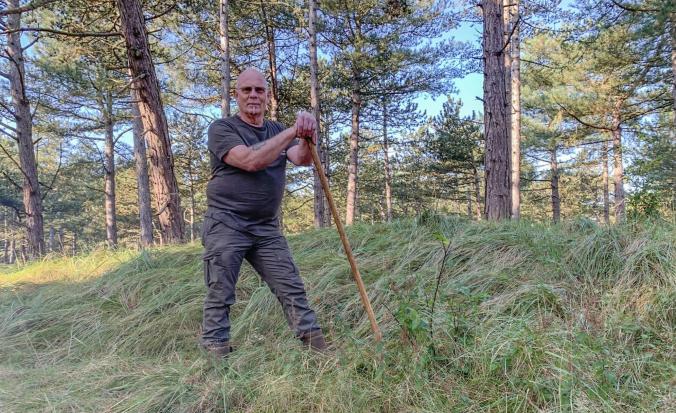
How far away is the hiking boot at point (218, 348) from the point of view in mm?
2162

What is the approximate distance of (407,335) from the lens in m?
1.88

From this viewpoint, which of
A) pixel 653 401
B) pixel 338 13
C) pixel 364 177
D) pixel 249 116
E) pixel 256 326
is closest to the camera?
pixel 653 401

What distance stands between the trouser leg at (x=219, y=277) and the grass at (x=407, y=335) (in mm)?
174

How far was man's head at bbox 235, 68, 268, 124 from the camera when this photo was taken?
2330 mm

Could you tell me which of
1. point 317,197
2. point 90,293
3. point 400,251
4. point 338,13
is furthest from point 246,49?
point 400,251

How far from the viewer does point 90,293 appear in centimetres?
378

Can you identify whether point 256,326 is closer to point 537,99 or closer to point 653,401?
point 653,401

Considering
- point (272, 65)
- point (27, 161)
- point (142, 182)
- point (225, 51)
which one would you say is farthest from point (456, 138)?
point (27, 161)

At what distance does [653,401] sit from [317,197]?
1075 centimetres

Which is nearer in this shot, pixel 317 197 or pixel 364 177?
pixel 317 197

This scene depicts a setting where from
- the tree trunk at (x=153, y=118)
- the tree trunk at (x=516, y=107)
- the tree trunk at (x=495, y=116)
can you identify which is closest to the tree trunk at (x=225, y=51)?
the tree trunk at (x=153, y=118)

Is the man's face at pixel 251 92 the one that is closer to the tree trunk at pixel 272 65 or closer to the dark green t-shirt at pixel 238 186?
the dark green t-shirt at pixel 238 186

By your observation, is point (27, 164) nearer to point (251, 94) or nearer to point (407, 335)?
point (251, 94)

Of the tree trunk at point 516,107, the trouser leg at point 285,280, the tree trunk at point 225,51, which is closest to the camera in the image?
the trouser leg at point 285,280
